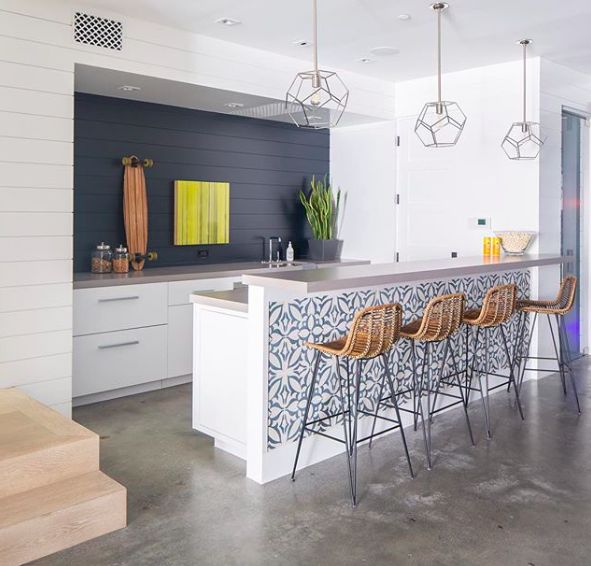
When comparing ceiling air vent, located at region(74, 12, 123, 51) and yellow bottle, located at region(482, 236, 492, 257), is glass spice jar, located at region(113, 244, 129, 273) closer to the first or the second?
ceiling air vent, located at region(74, 12, 123, 51)

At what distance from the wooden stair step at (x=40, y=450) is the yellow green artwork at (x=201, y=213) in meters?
2.58

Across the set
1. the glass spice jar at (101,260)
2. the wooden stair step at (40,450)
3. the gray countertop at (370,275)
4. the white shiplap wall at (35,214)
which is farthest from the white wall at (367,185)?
the wooden stair step at (40,450)

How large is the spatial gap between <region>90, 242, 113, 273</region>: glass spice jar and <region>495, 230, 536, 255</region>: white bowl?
314 cm

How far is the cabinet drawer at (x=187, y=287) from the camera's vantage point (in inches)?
199

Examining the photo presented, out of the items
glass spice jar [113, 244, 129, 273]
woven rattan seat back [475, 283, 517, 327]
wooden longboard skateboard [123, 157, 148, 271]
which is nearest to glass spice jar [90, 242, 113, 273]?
glass spice jar [113, 244, 129, 273]

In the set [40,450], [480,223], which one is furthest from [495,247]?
[40,450]

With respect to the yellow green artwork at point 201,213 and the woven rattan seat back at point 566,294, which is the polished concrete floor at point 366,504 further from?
the yellow green artwork at point 201,213

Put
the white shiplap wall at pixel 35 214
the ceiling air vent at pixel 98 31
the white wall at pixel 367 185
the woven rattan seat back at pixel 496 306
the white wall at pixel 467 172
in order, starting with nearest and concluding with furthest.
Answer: the white shiplap wall at pixel 35 214
the woven rattan seat back at pixel 496 306
the ceiling air vent at pixel 98 31
the white wall at pixel 467 172
the white wall at pixel 367 185

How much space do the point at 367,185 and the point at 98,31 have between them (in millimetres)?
3200

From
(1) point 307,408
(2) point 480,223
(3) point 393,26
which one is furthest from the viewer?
(2) point 480,223

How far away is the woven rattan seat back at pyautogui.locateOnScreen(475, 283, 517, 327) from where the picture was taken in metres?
4.08

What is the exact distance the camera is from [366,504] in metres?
3.14

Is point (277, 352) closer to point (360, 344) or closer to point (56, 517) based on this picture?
point (360, 344)

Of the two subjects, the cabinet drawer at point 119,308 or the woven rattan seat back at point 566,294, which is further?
the woven rattan seat back at point 566,294
